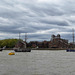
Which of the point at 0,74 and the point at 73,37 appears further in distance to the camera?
the point at 73,37

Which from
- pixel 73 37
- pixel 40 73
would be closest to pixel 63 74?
pixel 40 73

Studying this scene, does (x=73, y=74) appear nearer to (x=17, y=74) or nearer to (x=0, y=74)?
(x=17, y=74)

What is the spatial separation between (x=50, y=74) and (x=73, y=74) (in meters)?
3.60

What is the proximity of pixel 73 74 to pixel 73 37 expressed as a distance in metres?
166

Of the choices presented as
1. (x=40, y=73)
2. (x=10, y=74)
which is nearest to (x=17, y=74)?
(x=10, y=74)

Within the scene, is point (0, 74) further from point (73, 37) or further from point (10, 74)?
point (73, 37)

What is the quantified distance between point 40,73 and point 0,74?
20.9 feet

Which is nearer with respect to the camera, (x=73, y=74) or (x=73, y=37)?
(x=73, y=74)

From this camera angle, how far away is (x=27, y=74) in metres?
30.6

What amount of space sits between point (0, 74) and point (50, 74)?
7.81 meters

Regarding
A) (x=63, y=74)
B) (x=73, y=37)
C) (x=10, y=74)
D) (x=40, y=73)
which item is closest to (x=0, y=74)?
(x=10, y=74)

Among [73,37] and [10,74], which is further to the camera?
[73,37]

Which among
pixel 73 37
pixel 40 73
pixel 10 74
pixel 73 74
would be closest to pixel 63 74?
pixel 73 74

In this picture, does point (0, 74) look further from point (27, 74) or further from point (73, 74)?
point (73, 74)
